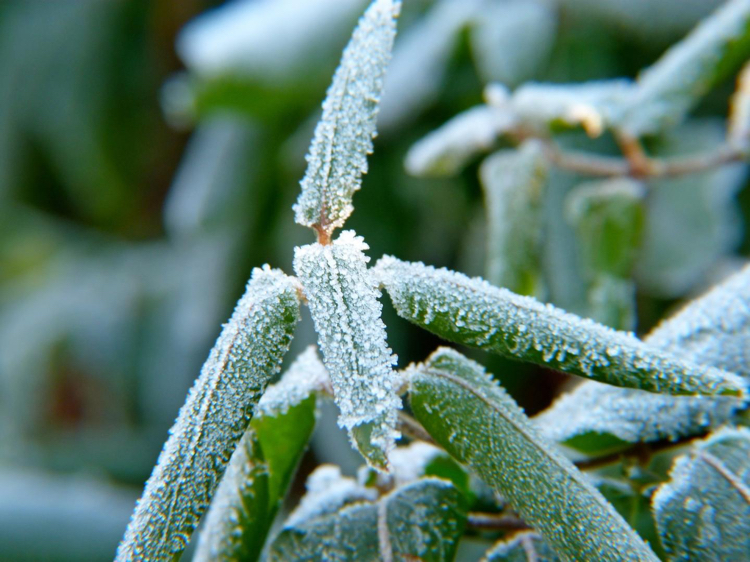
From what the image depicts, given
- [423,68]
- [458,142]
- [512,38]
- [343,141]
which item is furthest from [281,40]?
[343,141]

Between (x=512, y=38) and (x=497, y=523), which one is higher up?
(x=512, y=38)

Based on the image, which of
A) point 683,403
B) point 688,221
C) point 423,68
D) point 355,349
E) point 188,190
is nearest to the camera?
point 355,349

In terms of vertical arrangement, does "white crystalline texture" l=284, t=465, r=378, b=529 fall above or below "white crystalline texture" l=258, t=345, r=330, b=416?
below

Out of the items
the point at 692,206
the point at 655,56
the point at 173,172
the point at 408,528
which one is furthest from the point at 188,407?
the point at 173,172

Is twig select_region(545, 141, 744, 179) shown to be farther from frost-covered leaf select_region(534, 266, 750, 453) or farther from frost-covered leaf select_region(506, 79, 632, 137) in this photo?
frost-covered leaf select_region(534, 266, 750, 453)

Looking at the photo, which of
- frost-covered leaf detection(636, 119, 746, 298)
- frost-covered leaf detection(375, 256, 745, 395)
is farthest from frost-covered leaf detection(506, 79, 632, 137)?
frost-covered leaf detection(375, 256, 745, 395)

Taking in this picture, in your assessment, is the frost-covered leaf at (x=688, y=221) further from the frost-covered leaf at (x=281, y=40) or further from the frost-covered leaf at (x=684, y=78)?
the frost-covered leaf at (x=281, y=40)

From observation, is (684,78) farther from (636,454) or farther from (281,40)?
(281,40)

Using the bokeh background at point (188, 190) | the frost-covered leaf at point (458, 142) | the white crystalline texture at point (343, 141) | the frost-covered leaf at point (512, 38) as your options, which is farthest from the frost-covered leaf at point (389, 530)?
the frost-covered leaf at point (512, 38)
